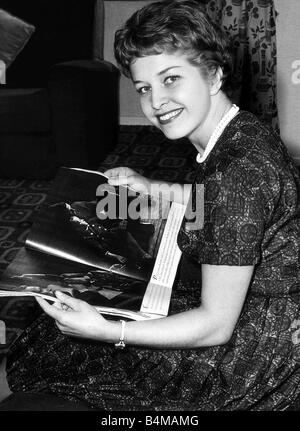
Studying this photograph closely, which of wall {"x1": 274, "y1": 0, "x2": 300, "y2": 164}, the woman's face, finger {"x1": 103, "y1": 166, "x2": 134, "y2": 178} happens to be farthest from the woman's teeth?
wall {"x1": 274, "y1": 0, "x2": 300, "y2": 164}

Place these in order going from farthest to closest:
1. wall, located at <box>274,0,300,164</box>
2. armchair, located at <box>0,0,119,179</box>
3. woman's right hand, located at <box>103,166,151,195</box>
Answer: wall, located at <box>274,0,300,164</box>
armchair, located at <box>0,0,119,179</box>
woman's right hand, located at <box>103,166,151,195</box>

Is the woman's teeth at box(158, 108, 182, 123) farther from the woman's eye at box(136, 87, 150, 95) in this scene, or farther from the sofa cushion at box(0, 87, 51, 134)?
the sofa cushion at box(0, 87, 51, 134)

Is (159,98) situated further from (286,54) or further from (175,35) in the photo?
(286,54)

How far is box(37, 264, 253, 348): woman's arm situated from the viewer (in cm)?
88

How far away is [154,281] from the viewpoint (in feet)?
3.44

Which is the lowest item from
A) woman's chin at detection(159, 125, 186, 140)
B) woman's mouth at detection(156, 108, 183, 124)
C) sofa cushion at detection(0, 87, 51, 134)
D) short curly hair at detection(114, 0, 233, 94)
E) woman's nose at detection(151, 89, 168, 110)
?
sofa cushion at detection(0, 87, 51, 134)

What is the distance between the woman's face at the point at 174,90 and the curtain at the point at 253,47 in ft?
5.86

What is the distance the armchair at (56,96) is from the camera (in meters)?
2.71

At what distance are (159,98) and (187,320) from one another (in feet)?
1.28

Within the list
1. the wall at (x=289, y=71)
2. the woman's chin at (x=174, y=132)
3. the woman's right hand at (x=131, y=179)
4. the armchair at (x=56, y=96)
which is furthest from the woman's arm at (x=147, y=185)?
the wall at (x=289, y=71)

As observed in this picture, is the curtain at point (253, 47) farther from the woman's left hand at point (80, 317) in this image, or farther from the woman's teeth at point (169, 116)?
the woman's left hand at point (80, 317)

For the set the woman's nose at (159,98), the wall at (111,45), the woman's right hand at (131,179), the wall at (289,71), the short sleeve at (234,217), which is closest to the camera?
the short sleeve at (234,217)

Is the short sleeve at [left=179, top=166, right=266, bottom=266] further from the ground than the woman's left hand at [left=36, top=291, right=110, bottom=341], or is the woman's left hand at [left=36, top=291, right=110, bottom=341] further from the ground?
the short sleeve at [left=179, top=166, right=266, bottom=266]
